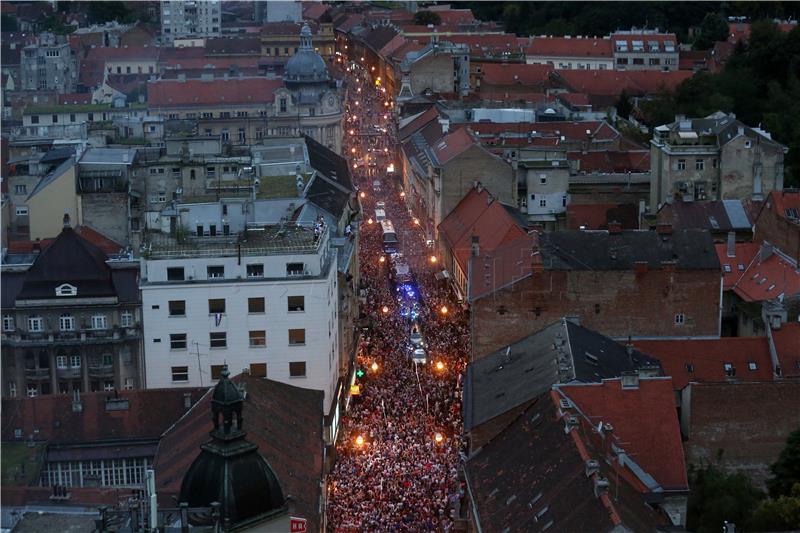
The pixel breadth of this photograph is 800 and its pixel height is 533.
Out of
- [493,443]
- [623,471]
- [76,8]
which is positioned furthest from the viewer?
[76,8]

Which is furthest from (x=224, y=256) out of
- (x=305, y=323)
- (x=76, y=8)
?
(x=76, y=8)

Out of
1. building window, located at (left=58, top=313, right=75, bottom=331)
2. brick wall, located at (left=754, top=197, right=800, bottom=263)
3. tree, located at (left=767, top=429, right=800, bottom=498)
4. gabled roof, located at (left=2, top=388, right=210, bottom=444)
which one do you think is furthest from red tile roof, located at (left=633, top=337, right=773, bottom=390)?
building window, located at (left=58, top=313, right=75, bottom=331)

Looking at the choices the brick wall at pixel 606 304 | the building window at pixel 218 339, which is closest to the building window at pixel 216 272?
the building window at pixel 218 339

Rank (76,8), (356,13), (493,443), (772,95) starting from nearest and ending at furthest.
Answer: (493,443) → (772,95) → (76,8) → (356,13)

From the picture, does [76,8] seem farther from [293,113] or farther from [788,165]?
[788,165]

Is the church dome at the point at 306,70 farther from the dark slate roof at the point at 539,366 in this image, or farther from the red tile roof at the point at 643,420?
the red tile roof at the point at 643,420

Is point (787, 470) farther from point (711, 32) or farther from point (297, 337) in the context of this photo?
point (711, 32)

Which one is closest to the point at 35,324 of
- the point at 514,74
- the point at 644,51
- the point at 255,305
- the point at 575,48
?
Answer: the point at 255,305
